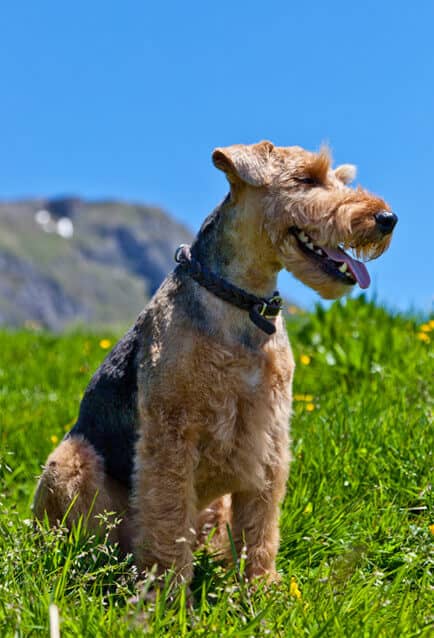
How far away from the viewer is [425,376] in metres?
6.08

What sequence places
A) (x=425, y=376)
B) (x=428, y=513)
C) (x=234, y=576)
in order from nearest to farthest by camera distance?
(x=234, y=576) → (x=428, y=513) → (x=425, y=376)

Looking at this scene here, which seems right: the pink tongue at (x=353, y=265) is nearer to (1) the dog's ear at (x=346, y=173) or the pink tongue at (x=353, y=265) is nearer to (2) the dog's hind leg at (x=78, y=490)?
(1) the dog's ear at (x=346, y=173)

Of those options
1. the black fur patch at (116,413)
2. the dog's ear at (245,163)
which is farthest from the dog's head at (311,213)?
the black fur patch at (116,413)

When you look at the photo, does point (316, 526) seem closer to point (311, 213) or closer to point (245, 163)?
point (311, 213)

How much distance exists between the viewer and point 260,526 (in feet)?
12.6

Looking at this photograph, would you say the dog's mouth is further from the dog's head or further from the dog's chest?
the dog's chest

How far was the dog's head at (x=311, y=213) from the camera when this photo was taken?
358cm

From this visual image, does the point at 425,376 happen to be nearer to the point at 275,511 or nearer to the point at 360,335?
the point at 360,335

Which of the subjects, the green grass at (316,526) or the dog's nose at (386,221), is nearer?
the green grass at (316,526)

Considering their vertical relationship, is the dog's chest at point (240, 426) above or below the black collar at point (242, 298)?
below

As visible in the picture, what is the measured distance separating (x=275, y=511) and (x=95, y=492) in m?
0.92

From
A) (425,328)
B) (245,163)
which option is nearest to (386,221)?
(245,163)

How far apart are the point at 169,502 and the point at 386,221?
1634 mm

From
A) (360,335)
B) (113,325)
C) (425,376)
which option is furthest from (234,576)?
(113,325)
